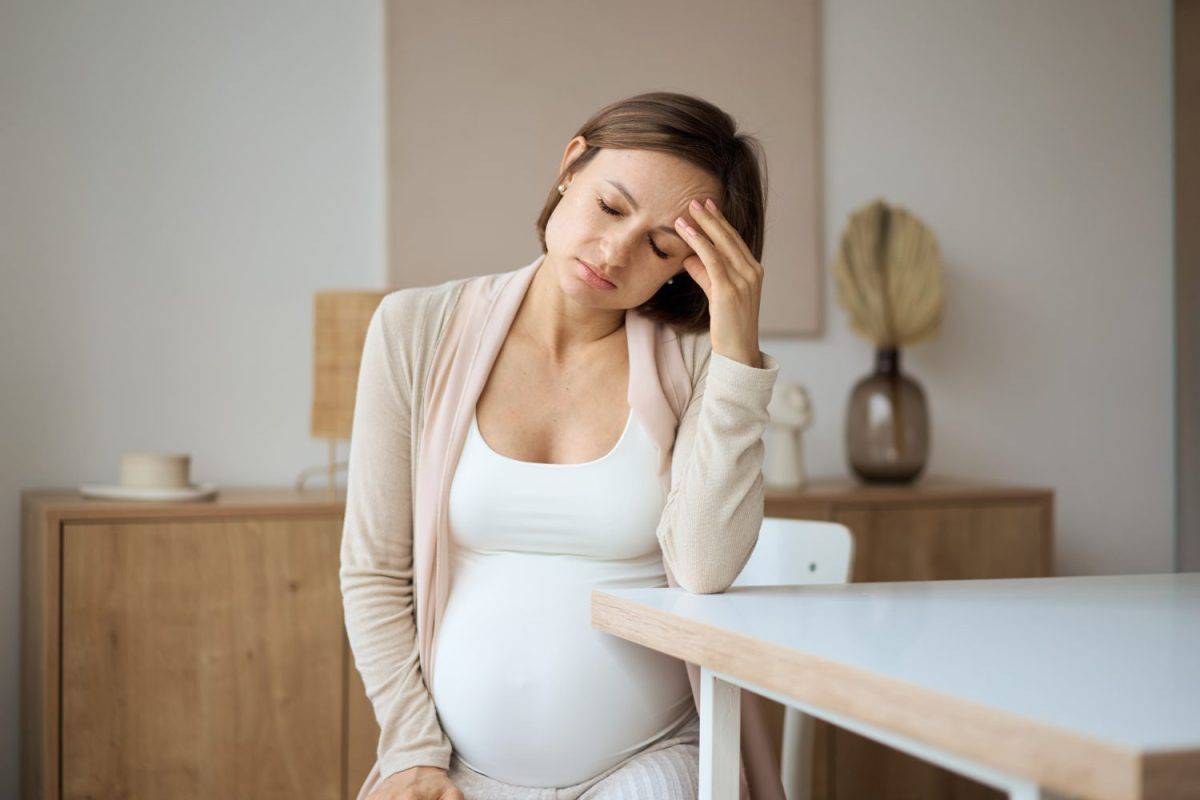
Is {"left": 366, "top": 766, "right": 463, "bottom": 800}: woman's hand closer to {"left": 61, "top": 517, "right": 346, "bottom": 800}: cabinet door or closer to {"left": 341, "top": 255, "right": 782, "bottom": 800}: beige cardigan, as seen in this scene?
{"left": 341, "top": 255, "right": 782, "bottom": 800}: beige cardigan

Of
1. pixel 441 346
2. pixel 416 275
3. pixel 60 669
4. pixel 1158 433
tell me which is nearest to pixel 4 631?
pixel 60 669

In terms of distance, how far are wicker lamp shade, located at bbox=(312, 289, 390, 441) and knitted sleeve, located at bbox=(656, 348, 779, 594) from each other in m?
1.34

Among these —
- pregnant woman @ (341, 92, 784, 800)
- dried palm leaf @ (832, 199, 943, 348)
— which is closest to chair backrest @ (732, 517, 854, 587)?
pregnant woman @ (341, 92, 784, 800)

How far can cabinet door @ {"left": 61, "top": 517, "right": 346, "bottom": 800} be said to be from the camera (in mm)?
2299

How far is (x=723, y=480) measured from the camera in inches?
55.1

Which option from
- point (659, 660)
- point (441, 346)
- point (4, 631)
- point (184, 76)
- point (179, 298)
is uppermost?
point (184, 76)

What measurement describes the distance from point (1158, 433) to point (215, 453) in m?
2.87

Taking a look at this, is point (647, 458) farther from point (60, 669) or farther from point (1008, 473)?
point (1008, 473)

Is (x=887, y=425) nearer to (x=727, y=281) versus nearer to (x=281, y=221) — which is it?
(x=281, y=221)

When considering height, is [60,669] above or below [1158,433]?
below

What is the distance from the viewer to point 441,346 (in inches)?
61.9

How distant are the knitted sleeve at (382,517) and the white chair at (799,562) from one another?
0.65m

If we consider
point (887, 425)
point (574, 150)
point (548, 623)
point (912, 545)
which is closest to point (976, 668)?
point (548, 623)

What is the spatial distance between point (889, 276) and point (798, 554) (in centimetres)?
147
